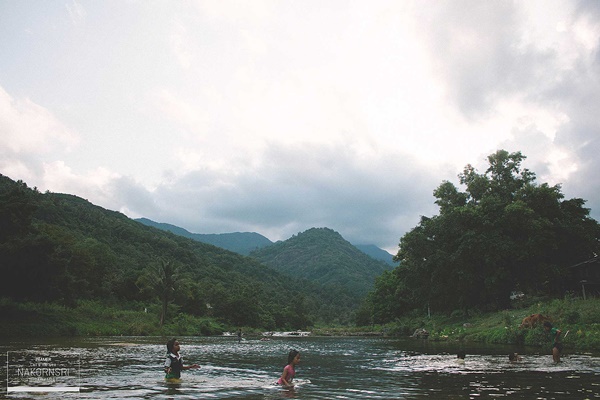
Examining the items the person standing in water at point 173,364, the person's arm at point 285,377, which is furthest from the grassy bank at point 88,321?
the person's arm at point 285,377

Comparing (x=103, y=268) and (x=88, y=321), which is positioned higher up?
(x=103, y=268)

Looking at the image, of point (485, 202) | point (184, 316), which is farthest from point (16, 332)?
point (485, 202)

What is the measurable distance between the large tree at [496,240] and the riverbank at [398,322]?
5.49 meters

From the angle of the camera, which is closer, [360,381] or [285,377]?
[285,377]

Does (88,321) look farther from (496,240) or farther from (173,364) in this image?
(496,240)

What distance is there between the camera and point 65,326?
60.9 meters

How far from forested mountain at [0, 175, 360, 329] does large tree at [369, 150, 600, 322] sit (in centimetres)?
4691

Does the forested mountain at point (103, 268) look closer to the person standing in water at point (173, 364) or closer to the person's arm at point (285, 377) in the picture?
the person standing in water at point (173, 364)

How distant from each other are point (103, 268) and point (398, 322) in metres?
66.0

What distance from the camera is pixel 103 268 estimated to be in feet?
321

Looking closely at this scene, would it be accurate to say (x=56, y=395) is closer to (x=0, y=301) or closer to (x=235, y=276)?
(x=0, y=301)

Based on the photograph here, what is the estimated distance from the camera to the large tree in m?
63.1

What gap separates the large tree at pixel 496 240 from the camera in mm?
63062

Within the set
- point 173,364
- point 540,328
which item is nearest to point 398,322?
point 540,328
